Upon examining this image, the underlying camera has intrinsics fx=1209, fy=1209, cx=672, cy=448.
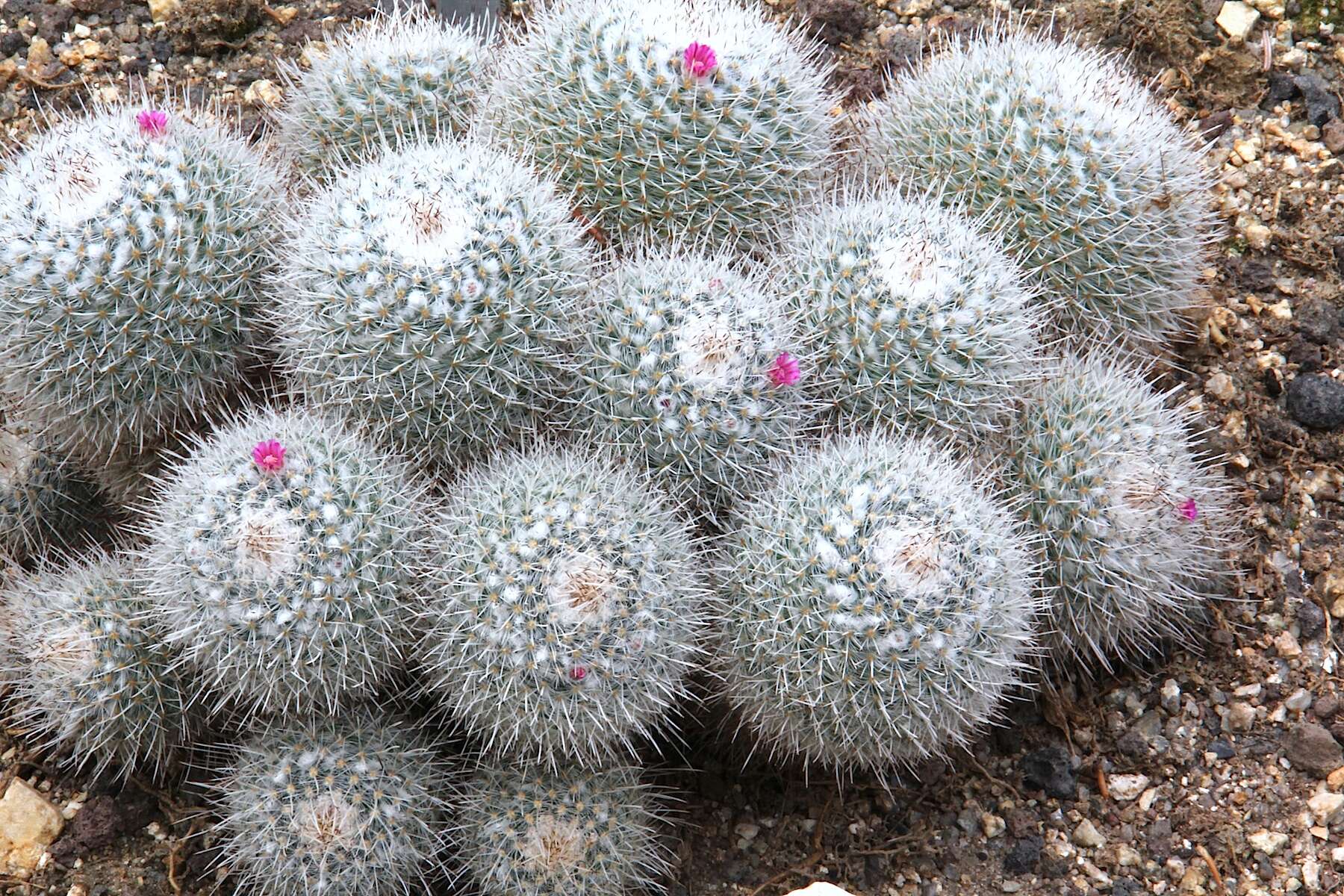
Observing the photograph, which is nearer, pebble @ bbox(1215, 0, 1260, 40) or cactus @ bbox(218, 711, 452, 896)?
cactus @ bbox(218, 711, 452, 896)

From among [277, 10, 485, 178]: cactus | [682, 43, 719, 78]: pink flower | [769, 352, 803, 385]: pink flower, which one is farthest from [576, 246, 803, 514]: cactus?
[277, 10, 485, 178]: cactus

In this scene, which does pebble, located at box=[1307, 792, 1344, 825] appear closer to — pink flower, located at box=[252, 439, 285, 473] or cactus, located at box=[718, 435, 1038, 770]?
cactus, located at box=[718, 435, 1038, 770]

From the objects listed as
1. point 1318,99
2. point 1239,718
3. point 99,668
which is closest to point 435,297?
point 99,668

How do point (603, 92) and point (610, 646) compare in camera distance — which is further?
point (603, 92)

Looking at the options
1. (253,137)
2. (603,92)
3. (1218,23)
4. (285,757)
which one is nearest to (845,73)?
(1218,23)

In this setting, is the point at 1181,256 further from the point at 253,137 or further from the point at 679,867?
the point at 253,137

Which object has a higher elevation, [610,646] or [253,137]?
[610,646]

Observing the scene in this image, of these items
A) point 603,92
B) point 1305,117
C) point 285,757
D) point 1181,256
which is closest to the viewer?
point 285,757
